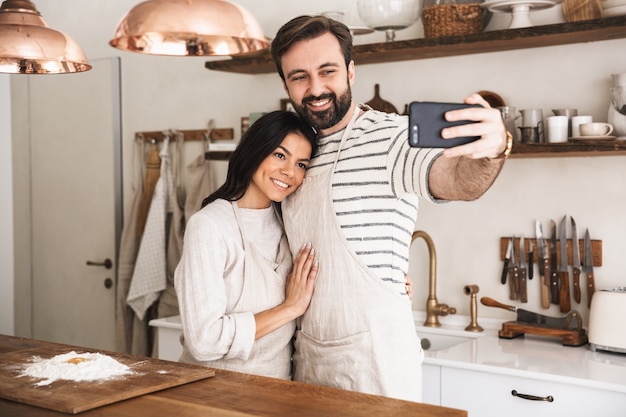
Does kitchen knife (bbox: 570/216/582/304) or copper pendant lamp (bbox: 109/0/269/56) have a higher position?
copper pendant lamp (bbox: 109/0/269/56)

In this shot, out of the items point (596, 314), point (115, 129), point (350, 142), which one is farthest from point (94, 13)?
point (596, 314)

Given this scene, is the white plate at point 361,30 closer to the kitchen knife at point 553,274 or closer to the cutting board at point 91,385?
the kitchen knife at point 553,274

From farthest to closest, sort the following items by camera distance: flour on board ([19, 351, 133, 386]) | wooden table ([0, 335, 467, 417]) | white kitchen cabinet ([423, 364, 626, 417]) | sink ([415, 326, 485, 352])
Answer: sink ([415, 326, 485, 352]) < white kitchen cabinet ([423, 364, 626, 417]) < flour on board ([19, 351, 133, 386]) < wooden table ([0, 335, 467, 417])

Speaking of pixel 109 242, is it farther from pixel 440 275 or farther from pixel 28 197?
pixel 440 275

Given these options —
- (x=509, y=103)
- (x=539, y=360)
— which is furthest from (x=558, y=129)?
(x=539, y=360)

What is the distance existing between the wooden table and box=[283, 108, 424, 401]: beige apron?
0.25m

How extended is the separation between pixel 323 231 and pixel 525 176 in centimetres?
130

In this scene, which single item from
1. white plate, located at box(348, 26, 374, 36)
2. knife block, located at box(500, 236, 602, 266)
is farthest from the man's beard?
knife block, located at box(500, 236, 602, 266)

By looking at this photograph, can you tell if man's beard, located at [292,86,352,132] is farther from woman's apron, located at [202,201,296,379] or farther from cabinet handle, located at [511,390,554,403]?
cabinet handle, located at [511,390,554,403]

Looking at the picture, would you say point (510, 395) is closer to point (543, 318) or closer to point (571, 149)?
point (543, 318)

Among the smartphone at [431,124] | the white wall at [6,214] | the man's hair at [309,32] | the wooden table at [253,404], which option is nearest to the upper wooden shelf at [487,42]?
the man's hair at [309,32]

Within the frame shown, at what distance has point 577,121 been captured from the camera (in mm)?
2816

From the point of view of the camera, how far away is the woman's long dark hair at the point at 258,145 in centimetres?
216

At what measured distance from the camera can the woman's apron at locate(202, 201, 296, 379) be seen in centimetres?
213
